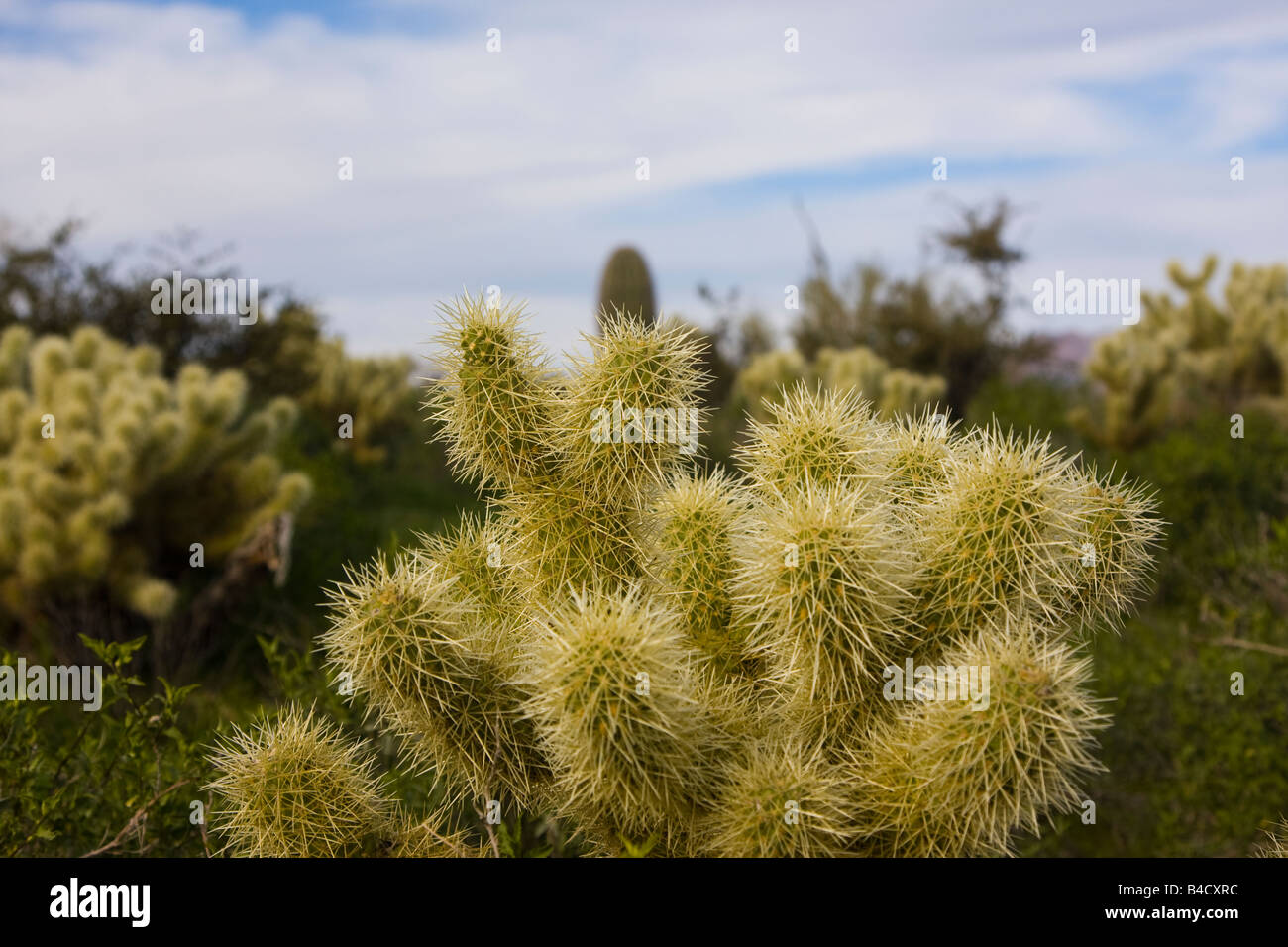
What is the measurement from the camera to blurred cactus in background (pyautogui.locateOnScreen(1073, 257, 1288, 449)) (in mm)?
13961

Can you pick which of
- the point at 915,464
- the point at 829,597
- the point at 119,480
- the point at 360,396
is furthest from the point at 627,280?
the point at 829,597

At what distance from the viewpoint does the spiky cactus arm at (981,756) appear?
182cm

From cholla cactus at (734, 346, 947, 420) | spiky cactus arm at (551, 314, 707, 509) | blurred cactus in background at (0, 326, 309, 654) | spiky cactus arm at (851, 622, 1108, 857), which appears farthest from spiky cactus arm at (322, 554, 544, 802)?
cholla cactus at (734, 346, 947, 420)

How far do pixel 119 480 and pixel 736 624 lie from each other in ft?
19.3

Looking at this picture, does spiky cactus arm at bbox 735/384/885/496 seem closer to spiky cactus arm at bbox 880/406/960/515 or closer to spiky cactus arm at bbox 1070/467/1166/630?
spiky cactus arm at bbox 880/406/960/515

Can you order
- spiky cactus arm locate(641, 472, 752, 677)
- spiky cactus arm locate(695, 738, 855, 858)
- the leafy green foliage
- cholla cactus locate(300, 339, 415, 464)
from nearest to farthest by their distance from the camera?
spiky cactus arm locate(695, 738, 855, 858) < spiky cactus arm locate(641, 472, 752, 677) < the leafy green foliage < cholla cactus locate(300, 339, 415, 464)

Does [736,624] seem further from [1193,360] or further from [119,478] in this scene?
[1193,360]

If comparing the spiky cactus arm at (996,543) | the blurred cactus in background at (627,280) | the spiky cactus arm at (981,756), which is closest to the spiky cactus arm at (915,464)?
the spiky cactus arm at (996,543)

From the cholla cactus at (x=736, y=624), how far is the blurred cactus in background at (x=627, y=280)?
11359 mm

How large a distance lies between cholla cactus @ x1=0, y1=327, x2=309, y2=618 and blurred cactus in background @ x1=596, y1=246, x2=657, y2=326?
21.5 ft

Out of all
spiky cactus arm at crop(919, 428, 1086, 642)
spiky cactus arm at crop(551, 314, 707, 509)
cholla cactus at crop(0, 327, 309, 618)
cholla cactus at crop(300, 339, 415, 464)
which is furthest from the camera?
cholla cactus at crop(300, 339, 415, 464)

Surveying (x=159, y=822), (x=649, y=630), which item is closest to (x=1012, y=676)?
(x=649, y=630)
